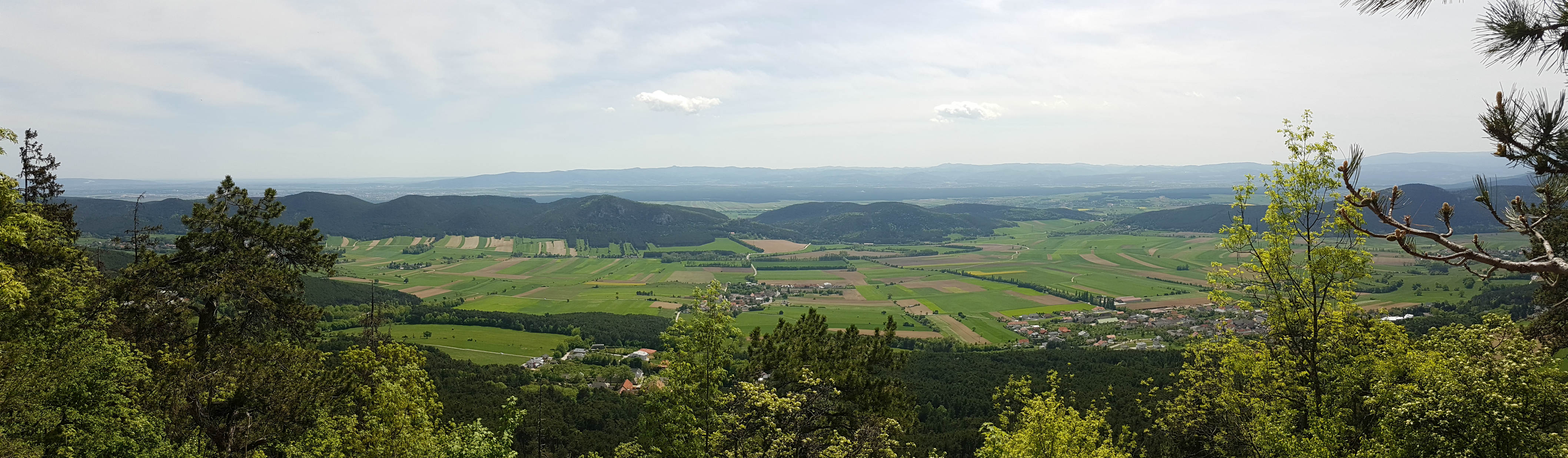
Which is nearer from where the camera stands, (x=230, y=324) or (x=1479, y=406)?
(x=1479, y=406)

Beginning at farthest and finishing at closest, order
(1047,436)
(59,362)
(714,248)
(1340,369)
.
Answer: (714,248), (1047,436), (59,362), (1340,369)

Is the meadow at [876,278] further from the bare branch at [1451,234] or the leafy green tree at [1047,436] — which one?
the bare branch at [1451,234]

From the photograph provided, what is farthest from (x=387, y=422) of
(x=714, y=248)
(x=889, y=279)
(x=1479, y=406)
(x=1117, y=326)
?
(x=714, y=248)

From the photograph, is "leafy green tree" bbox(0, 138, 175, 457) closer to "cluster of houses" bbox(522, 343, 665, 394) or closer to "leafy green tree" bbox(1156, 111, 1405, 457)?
"leafy green tree" bbox(1156, 111, 1405, 457)

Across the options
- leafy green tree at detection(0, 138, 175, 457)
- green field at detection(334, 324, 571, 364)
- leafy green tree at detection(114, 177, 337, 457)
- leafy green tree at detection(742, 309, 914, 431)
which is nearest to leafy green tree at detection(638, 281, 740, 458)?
leafy green tree at detection(742, 309, 914, 431)

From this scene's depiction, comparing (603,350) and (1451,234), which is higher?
(1451,234)

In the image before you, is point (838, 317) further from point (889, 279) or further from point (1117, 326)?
point (889, 279)

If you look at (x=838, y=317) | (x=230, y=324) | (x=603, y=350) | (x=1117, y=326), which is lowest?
(x=603, y=350)
